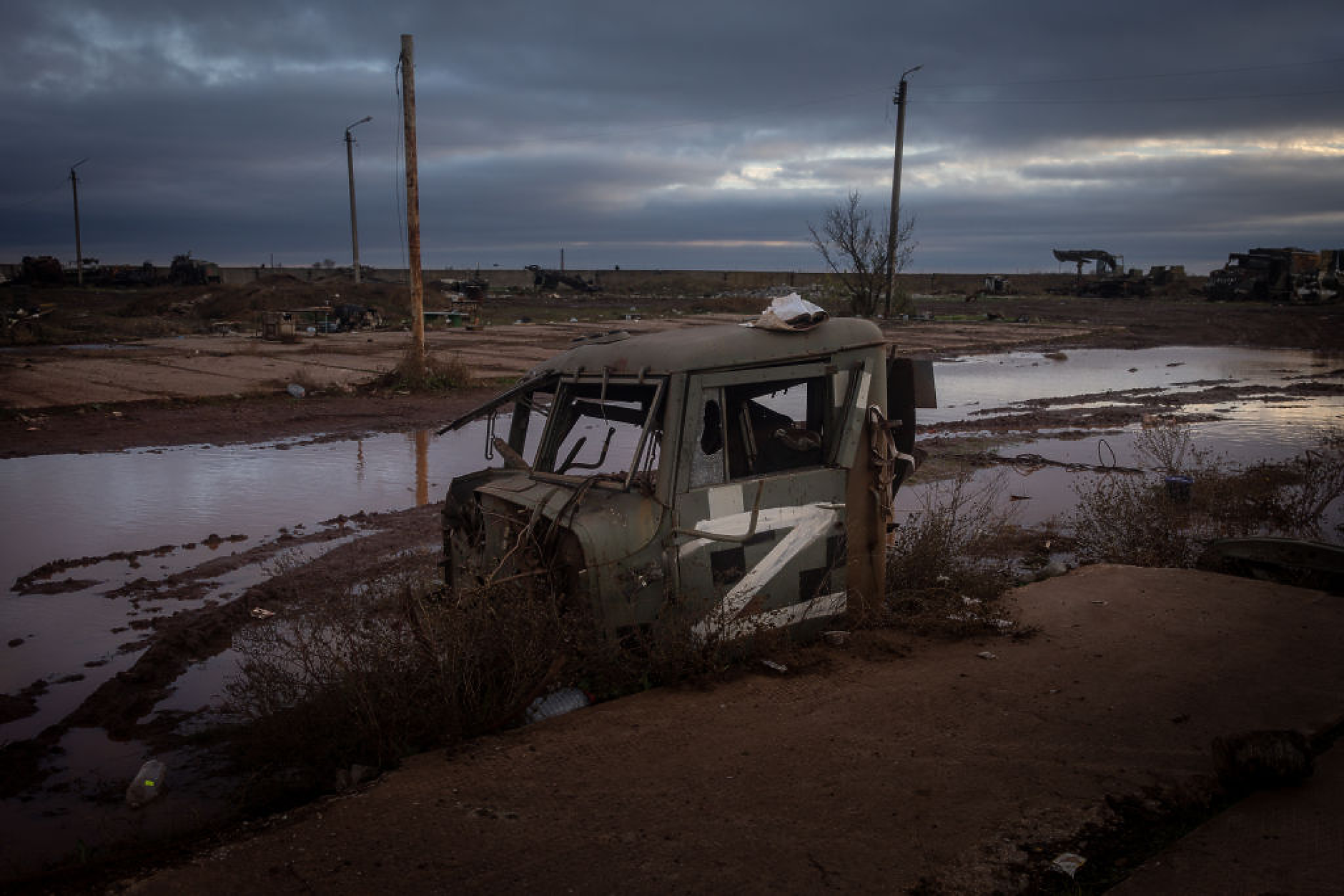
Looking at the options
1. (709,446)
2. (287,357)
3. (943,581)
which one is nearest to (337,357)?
(287,357)

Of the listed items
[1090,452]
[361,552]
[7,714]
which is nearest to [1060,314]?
[1090,452]

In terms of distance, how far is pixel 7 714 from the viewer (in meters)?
5.29

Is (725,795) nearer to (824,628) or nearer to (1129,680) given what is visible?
(824,628)

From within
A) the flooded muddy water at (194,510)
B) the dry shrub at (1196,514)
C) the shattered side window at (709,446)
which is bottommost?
the flooded muddy water at (194,510)

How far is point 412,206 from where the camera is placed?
1877cm

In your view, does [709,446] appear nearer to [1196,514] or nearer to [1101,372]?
[1196,514]

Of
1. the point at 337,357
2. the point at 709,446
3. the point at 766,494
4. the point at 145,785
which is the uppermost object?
the point at 709,446

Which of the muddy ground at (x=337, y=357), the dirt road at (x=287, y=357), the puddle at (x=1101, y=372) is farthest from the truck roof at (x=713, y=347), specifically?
the puddle at (x=1101, y=372)

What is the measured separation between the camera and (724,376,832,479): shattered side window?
5078 mm

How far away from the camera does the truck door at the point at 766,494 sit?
188 inches

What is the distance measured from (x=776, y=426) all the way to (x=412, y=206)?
605 inches

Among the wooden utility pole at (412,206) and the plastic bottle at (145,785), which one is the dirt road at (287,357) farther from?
the plastic bottle at (145,785)

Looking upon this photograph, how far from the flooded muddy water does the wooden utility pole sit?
3867 mm

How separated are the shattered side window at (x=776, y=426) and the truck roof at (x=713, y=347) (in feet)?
0.61
